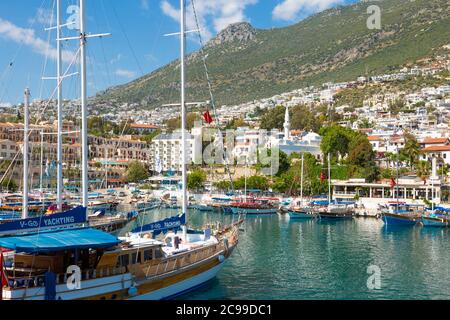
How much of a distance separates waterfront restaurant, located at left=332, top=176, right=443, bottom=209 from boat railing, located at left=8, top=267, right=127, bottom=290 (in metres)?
56.5

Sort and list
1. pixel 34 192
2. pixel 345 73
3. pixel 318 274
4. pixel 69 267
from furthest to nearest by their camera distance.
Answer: pixel 345 73
pixel 34 192
pixel 318 274
pixel 69 267

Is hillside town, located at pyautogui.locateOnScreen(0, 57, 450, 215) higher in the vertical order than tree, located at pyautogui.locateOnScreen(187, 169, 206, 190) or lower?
higher

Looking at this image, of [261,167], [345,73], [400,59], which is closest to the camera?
[261,167]

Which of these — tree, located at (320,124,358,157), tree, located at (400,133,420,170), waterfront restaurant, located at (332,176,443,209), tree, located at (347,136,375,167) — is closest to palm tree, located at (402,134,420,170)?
tree, located at (400,133,420,170)

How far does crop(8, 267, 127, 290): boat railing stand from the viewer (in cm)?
1595

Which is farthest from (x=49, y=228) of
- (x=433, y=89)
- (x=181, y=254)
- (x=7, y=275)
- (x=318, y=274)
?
(x=433, y=89)

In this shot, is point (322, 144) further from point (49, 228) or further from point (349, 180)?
point (49, 228)

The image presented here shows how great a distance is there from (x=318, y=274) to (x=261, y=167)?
2570 inches

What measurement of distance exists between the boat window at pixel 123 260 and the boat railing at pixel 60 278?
1.17 feet

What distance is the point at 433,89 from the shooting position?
533 ft

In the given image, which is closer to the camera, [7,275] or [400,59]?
[7,275]

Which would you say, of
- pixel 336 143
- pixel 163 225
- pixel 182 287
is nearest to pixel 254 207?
pixel 336 143

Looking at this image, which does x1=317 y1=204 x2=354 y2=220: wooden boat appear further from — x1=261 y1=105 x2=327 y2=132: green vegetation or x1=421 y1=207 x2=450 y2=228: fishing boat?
x1=261 y1=105 x2=327 y2=132: green vegetation

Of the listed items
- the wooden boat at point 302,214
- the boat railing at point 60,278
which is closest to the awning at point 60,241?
the boat railing at point 60,278
